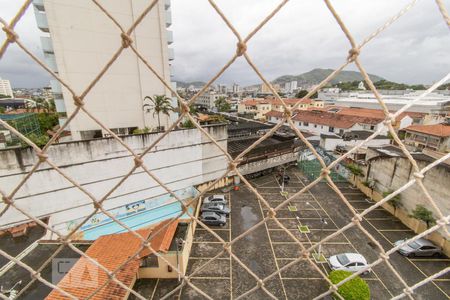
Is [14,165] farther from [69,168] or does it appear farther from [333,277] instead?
[333,277]

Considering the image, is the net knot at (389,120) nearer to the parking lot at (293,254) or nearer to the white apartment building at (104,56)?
the parking lot at (293,254)

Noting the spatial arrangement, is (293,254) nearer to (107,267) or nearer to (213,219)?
(213,219)

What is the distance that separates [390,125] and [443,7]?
637 millimetres

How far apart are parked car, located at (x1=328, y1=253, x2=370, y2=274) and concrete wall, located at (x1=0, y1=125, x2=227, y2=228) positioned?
19.6 feet

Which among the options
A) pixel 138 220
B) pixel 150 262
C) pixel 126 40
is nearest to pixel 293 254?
pixel 150 262

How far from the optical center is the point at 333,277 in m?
5.32

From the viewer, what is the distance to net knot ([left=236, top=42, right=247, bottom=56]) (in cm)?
125

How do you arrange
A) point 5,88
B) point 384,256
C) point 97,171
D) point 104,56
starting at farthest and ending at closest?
1. point 5,88
2. point 104,56
3. point 97,171
4. point 384,256

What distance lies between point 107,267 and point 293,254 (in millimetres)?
5408

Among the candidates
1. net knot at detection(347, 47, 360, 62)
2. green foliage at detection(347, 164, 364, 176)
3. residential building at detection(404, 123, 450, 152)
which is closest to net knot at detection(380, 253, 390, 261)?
net knot at detection(347, 47, 360, 62)

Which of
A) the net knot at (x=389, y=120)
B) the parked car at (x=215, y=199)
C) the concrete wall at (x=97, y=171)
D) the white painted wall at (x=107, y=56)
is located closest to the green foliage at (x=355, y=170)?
the parked car at (x=215, y=199)

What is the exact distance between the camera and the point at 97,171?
23.5ft

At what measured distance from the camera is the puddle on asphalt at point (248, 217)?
28.0ft

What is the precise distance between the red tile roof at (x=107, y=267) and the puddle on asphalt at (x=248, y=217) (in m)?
3.06
